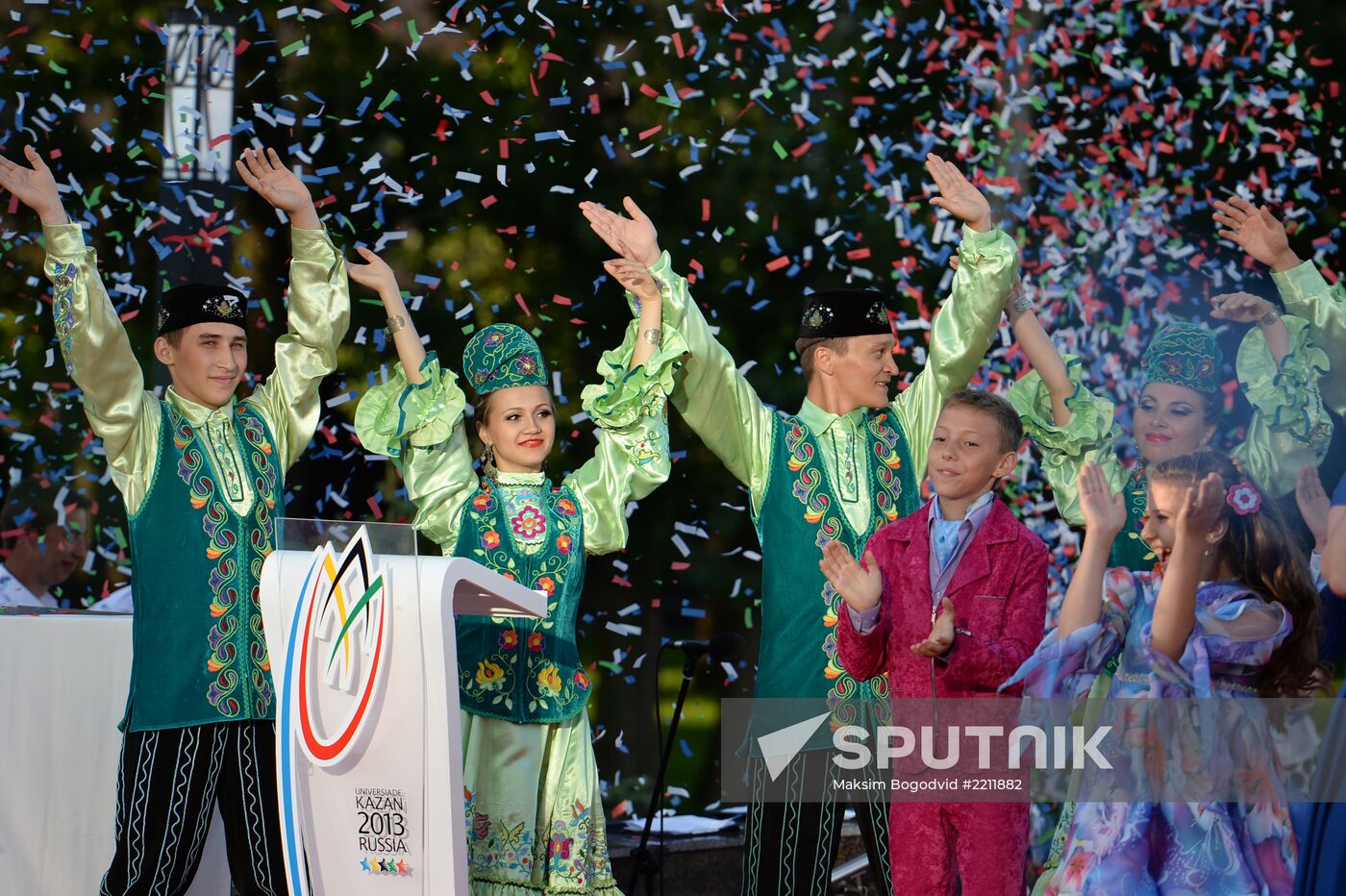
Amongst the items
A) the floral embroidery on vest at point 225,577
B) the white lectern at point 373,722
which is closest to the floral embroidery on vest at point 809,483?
the white lectern at point 373,722

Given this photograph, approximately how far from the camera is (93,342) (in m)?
4.21

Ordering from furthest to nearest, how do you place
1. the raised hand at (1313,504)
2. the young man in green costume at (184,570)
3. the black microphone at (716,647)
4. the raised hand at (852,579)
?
the black microphone at (716,647) → the raised hand at (1313,504) → the young man in green costume at (184,570) → the raised hand at (852,579)

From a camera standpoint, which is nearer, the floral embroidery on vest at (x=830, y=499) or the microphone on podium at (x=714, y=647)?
the floral embroidery on vest at (x=830, y=499)

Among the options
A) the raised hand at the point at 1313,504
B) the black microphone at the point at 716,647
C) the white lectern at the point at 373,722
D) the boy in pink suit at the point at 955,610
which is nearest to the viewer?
the white lectern at the point at 373,722

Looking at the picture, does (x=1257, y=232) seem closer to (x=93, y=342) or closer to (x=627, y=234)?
(x=627, y=234)

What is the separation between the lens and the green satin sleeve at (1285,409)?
4602mm

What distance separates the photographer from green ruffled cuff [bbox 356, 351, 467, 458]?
448 centimetres

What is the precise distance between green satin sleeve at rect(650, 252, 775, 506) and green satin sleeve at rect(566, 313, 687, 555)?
0.05m

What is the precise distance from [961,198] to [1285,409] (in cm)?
113

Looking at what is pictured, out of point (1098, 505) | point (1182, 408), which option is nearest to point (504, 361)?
point (1098, 505)

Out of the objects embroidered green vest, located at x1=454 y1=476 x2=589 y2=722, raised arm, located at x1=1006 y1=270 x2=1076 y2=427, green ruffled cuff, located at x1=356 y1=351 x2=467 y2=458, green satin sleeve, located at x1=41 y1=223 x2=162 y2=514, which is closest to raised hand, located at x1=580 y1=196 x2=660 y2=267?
green ruffled cuff, located at x1=356 y1=351 x2=467 y2=458

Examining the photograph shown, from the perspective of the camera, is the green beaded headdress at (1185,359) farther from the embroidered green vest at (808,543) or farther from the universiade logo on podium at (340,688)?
the universiade logo on podium at (340,688)

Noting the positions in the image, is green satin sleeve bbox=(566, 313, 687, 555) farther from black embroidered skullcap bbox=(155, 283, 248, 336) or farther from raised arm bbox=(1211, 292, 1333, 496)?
raised arm bbox=(1211, 292, 1333, 496)

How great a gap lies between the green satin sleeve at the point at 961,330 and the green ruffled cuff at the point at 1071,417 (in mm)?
286
